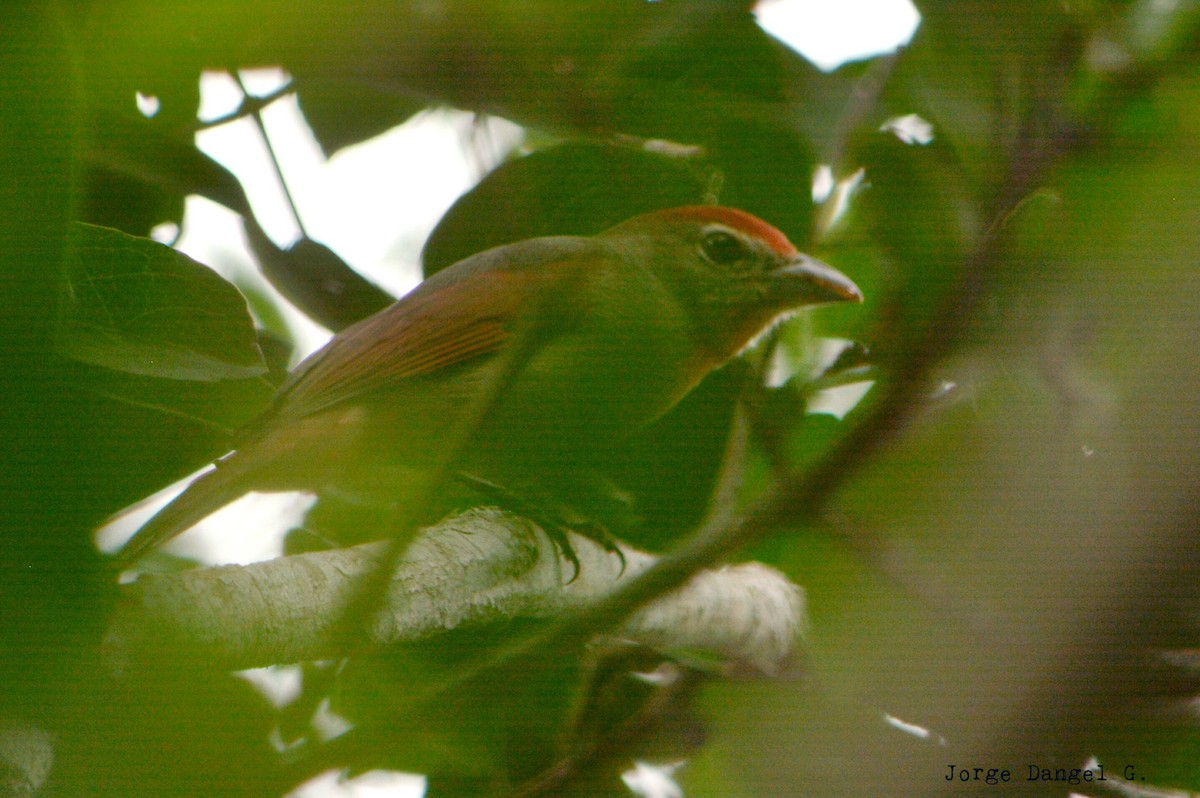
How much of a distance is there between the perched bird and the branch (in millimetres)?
343

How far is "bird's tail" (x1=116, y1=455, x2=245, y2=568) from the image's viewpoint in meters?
2.59

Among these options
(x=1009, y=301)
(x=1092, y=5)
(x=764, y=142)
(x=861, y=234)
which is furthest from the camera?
(x=861, y=234)

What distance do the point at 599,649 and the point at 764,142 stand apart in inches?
55.7

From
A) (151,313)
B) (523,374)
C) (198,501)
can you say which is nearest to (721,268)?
(523,374)

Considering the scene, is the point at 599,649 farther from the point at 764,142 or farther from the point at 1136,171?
the point at 1136,171

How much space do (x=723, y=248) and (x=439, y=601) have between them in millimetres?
2087

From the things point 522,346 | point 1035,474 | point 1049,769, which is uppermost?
point 1035,474

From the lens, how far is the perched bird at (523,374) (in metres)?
3.05

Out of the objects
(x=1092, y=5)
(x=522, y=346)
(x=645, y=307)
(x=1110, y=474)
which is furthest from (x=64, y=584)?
(x=645, y=307)

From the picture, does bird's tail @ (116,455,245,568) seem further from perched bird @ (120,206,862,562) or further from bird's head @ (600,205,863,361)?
bird's head @ (600,205,863,361)

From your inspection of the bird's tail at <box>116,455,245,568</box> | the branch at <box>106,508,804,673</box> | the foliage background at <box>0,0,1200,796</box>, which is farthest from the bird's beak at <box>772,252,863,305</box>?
the bird's tail at <box>116,455,245,568</box>

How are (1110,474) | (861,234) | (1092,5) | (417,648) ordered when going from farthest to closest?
(861,234), (417,648), (1092,5), (1110,474)

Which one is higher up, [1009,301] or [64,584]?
[1009,301]

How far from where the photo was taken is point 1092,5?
2.10m
